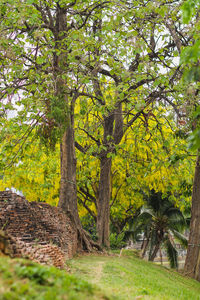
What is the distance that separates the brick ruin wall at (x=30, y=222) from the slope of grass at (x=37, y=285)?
14.3 ft

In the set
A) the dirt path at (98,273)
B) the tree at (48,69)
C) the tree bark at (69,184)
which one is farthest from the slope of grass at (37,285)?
the tree bark at (69,184)

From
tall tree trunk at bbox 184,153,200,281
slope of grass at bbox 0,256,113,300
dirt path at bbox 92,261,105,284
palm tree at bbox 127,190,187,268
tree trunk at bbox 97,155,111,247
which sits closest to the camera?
slope of grass at bbox 0,256,113,300

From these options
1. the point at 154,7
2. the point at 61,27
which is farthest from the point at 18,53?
the point at 154,7

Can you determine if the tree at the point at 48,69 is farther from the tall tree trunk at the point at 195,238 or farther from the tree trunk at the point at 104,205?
the tall tree trunk at the point at 195,238

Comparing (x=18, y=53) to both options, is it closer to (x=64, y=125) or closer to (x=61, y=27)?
(x=61, y=27)

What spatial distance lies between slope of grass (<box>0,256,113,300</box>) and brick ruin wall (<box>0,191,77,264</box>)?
14.3 feet

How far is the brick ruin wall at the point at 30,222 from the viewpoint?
30.0 feet

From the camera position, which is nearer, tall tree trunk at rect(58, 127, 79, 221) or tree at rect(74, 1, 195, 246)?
tree at rect(74, 1, 195, 246)

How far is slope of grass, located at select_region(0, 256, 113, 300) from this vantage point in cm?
324

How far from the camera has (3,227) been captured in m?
8.98

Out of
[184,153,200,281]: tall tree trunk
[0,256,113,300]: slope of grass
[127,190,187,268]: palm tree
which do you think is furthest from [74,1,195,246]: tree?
[127,190,187,268]: palm tree

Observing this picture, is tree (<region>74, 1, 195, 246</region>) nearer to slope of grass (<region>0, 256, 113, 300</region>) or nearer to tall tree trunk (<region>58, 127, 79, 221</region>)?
tall tree trunk (<region>58, 127, 79, 221</region>)

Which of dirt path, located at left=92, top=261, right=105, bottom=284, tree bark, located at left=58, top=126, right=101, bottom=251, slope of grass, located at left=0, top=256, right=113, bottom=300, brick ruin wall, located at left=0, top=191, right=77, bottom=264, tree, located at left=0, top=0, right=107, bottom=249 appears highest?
tree, located at left=0, top=0, right=107, bottom=249

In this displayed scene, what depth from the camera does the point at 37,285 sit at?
359cm
